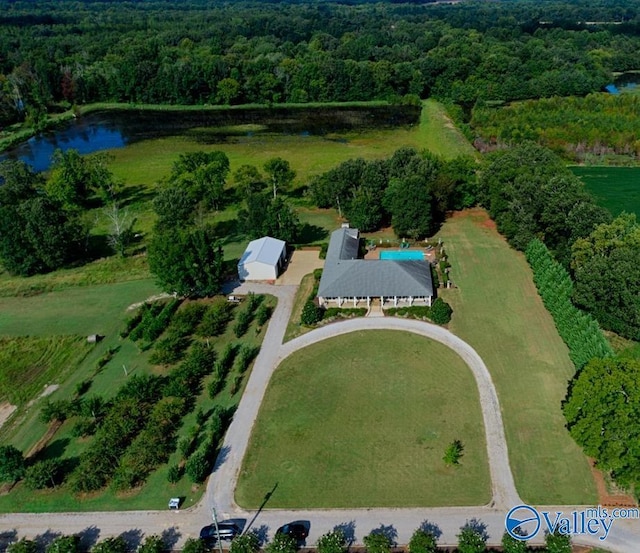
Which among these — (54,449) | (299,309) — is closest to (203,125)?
(299,309)

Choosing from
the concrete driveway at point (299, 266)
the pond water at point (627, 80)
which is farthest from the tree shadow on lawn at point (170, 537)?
the pond water at point (627, 80)

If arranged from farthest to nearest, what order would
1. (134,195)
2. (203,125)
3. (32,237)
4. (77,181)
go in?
(203,125)
(134,195)
(77,181)
(32,237)

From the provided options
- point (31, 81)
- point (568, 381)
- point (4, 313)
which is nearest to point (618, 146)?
point (568, 381)

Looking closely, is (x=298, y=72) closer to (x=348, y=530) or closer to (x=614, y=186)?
(x=614, y=186)

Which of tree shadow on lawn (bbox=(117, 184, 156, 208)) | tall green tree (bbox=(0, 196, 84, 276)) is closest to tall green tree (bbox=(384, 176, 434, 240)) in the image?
tall green tree (bbox=(0, 196, 84, 276))

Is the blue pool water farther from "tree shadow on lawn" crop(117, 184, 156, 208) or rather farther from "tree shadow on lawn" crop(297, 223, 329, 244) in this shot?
"tree shadow on lawn" crop(117, 184, 156, 208)

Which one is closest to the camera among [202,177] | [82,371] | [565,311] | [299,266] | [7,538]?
[7,538]

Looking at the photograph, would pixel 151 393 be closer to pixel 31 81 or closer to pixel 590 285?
pixel 590 285
